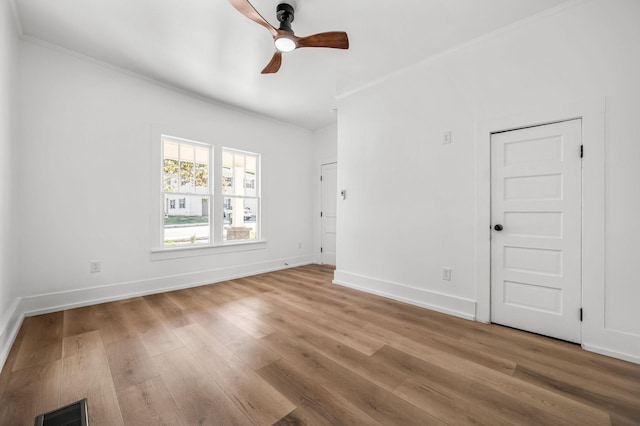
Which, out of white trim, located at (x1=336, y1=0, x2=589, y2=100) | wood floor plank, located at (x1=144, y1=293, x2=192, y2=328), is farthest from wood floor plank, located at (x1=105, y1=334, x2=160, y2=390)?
white trim, located at (x1=336, y1=0, x2=589, y2=100)

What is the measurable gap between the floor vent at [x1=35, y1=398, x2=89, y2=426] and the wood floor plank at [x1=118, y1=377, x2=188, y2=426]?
6.6 inches

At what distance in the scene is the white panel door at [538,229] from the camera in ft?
7.32

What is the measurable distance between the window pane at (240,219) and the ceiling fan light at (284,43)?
2709 mm

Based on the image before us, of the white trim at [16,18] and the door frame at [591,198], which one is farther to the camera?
the white trim at [16,18]

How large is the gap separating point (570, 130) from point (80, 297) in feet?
17.5

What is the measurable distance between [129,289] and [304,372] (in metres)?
2.85

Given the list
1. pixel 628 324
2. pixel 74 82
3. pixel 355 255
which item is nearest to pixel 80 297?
pixel 74 82

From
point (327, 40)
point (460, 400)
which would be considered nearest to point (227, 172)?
point (327, 40)

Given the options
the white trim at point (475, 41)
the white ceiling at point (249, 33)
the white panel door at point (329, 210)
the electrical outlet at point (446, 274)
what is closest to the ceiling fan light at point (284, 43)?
the white ceiling at point (249, 33)

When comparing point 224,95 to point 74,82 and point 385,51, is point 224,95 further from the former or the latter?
point 385,51

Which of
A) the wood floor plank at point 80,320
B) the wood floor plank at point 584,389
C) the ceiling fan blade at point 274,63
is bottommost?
the wood floor plank at point 584,389

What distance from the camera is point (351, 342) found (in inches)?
87.4

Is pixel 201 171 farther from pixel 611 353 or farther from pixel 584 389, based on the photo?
pixel 611 353

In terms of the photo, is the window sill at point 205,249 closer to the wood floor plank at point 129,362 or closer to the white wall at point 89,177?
the white wall at point 89,177
